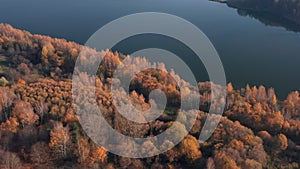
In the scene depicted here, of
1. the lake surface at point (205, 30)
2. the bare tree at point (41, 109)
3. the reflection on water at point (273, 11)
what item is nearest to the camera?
the bare tree at point (41, 109)

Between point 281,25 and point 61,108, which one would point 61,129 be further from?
point 281,25

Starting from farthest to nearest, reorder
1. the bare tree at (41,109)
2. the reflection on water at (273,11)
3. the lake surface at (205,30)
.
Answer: the reflection on water at (273,11)
the lake surface at (205,30)
the bare tree at (41,109)

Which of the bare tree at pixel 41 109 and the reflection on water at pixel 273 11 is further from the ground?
the reflection on water at pixel 273 11

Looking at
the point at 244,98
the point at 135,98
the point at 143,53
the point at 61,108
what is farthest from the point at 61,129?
the point at 143,53

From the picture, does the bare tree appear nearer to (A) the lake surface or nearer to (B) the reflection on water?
(A) the lake surface

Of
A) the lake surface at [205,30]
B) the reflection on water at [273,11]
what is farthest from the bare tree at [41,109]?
the reflection on water at [273,11]

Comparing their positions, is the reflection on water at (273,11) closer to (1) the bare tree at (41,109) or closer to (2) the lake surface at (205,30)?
(2) the lake surface at (205,30)

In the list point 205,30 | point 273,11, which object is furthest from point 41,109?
point 273,11
